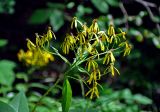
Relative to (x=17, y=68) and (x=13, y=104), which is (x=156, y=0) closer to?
(x=17, y=68)

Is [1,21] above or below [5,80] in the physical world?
above

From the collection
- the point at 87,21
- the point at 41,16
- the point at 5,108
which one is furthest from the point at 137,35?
the point at 5,108

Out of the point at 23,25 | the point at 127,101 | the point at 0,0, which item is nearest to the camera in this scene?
the point at 127,101

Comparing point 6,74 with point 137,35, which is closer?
point 6,74

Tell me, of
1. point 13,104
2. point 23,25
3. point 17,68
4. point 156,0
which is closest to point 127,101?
point 13,104

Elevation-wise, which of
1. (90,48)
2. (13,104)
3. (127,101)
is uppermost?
(90,48)

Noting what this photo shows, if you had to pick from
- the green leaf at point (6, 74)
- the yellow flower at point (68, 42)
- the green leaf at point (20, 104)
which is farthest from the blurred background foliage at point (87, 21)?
the yellow flower at point (68, 42)

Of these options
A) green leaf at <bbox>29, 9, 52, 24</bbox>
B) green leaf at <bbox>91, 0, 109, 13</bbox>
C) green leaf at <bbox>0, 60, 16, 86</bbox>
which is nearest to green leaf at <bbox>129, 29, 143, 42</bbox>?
green leaf at <bbox>91, 0, 109, 13</bbox>

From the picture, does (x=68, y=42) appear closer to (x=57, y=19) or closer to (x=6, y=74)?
(x=6, y=74)
